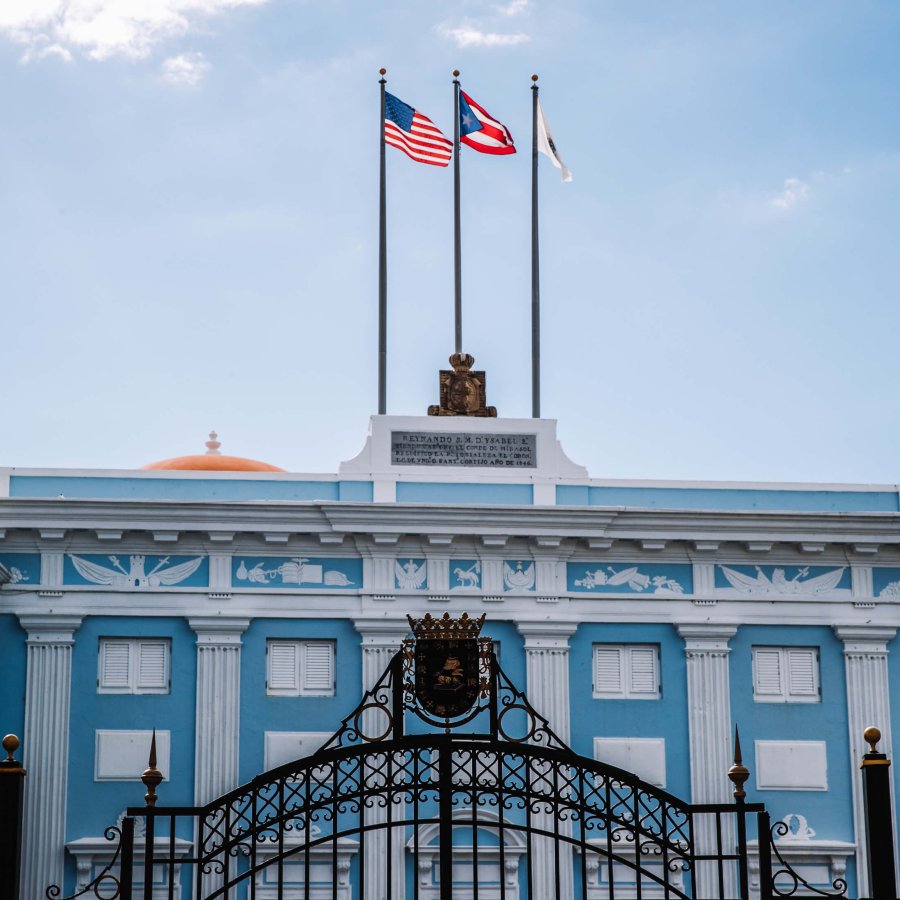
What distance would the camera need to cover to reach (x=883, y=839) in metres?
16.4

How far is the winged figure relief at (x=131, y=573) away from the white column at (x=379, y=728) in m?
2.51

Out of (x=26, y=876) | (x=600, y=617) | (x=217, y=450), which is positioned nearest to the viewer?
(x=26, y=876)

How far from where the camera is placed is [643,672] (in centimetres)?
2461

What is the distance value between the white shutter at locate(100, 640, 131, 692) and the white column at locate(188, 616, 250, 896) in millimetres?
918

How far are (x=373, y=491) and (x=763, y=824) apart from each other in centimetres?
928

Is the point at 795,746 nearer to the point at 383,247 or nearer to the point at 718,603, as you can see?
the point at 718,603

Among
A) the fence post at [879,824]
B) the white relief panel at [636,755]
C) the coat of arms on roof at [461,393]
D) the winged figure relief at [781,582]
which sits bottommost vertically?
the fence post at [879,824]

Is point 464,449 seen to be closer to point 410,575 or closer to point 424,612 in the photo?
point 410,575

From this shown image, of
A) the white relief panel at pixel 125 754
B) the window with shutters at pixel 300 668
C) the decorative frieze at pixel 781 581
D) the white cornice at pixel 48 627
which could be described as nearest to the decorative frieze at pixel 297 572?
the window with shutters at pixel 300 668

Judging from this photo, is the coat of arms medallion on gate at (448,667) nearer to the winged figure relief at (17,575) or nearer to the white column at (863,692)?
the winged figure relief at (17,575)

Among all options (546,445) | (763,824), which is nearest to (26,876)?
(546,445)

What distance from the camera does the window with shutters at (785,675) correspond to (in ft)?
80.9

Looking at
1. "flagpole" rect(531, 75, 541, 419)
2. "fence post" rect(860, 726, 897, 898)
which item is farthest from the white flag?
"fence post" rect(860, 726, 897, 898)

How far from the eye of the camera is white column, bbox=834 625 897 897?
2433cm
